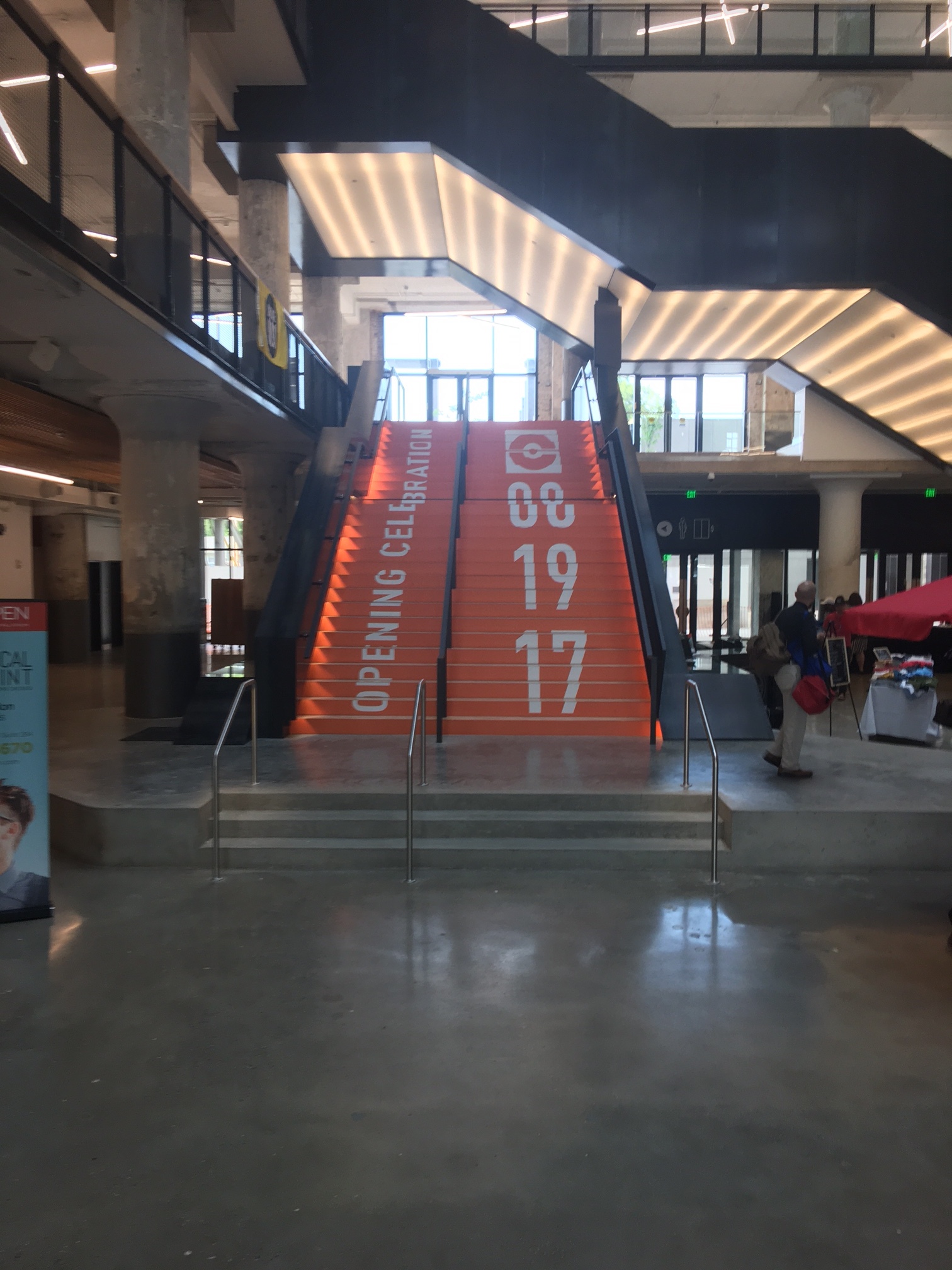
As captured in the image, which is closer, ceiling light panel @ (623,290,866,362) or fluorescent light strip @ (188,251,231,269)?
fluorescent light strip @ (188,251,231,269)

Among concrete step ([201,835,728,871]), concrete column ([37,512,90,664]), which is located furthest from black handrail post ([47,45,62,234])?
concrete column ([37,512,90,664])

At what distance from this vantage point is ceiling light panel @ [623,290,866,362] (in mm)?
15391

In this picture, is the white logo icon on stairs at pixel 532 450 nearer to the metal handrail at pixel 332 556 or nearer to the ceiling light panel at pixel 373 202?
the metal handrail at pixel 332 556

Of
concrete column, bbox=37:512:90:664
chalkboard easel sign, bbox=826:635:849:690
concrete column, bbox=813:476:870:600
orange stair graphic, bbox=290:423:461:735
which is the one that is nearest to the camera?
orange stair graphic, bbox=290:423:461:735

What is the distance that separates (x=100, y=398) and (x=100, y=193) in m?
3.62

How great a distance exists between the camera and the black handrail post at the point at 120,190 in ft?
25.7

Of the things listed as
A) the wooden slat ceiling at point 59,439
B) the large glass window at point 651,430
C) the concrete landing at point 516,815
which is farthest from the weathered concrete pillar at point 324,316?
the concrete landing at point 516,815

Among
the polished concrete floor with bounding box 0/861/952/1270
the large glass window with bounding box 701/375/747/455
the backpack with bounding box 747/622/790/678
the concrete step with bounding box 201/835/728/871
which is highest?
the large glass window with bounding box 701/375/747/455

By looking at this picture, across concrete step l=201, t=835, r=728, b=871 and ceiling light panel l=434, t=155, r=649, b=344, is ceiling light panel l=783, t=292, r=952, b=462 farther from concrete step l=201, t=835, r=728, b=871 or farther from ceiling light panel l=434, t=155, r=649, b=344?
concrete step l=201, t=835, r=728, b=871

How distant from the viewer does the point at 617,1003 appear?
4793 mm

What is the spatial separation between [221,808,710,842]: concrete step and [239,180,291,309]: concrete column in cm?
1152

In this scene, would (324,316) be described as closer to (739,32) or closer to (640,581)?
(739,32)

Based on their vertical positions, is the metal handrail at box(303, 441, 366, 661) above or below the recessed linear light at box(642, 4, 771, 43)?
below

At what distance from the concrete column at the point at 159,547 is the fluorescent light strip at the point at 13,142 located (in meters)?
5.15
